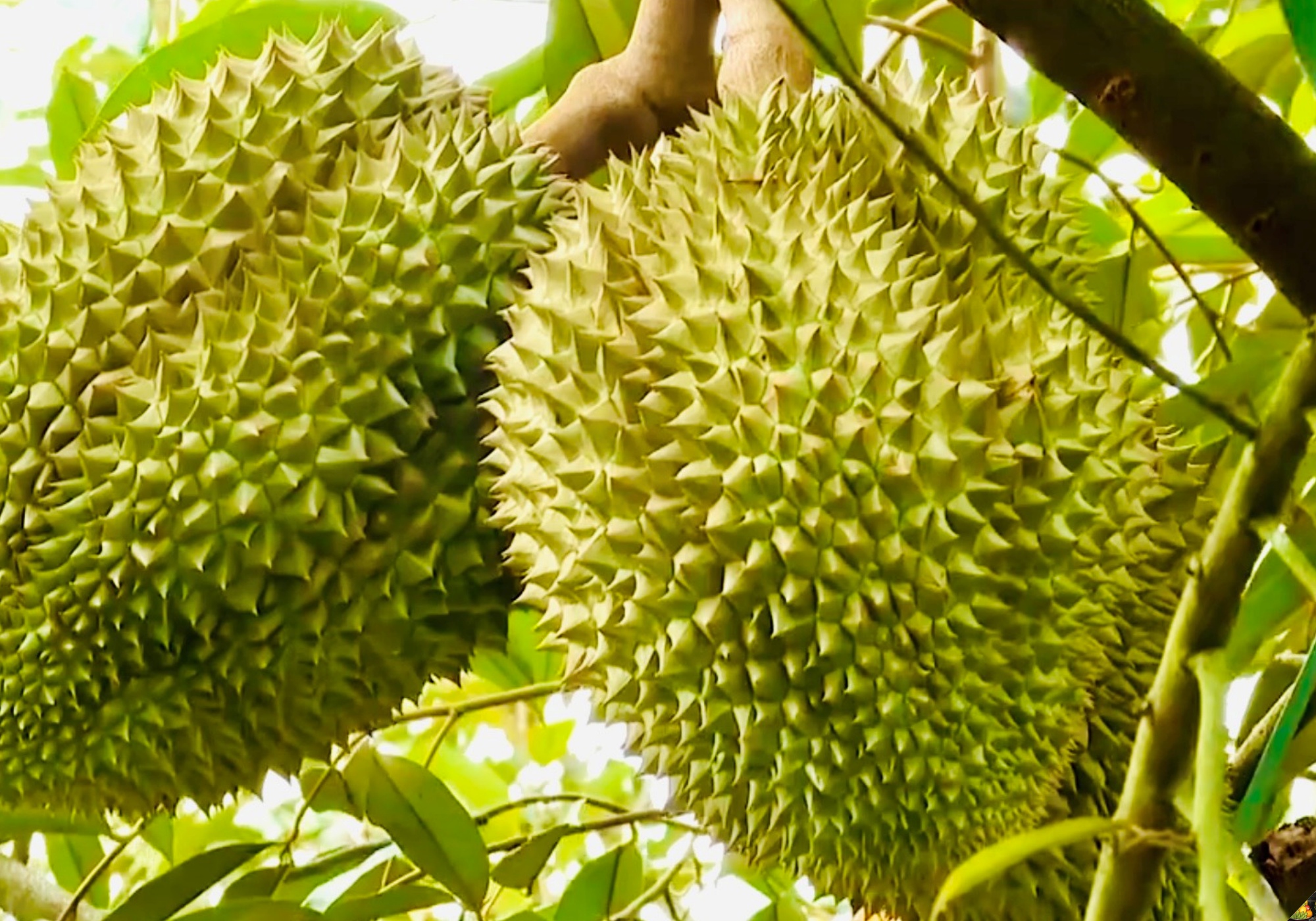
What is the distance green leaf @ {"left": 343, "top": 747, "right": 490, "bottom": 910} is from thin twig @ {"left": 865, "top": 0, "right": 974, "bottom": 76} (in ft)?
1.78

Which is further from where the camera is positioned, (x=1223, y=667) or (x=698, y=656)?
(x=698, y=656)

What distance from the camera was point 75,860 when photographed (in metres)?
1.32

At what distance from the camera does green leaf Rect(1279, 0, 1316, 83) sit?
55 cm

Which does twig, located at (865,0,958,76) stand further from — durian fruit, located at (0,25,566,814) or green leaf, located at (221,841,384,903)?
green leaf, located at (221,841,384,903)

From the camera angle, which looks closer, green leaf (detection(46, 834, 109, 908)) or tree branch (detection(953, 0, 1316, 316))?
tree branch (detection(953, 0, 1316, 316))

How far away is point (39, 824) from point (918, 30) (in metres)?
0.89

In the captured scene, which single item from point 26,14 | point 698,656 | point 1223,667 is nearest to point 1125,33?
point 1223,667

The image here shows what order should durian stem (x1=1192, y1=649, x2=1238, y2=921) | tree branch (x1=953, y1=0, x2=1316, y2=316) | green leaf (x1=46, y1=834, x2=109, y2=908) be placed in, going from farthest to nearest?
green leaf (x1=46, y1=834, x2=109, y2=908)
tree branch (x1=953, y1=0, x2=1316, y2=316)
durian stem (x1=1192, y1=649, x2=1238, y2=921)

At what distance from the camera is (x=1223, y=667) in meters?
0.47

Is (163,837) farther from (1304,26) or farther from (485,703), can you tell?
(1304,26)

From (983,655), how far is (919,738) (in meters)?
0.05

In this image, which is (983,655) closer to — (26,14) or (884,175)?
(884,175)

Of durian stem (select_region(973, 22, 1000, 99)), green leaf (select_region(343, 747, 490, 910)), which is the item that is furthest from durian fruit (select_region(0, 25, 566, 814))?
durian stem (select_region(973, 22, 1000, 99))

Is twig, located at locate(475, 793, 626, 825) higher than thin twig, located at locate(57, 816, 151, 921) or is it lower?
lower
